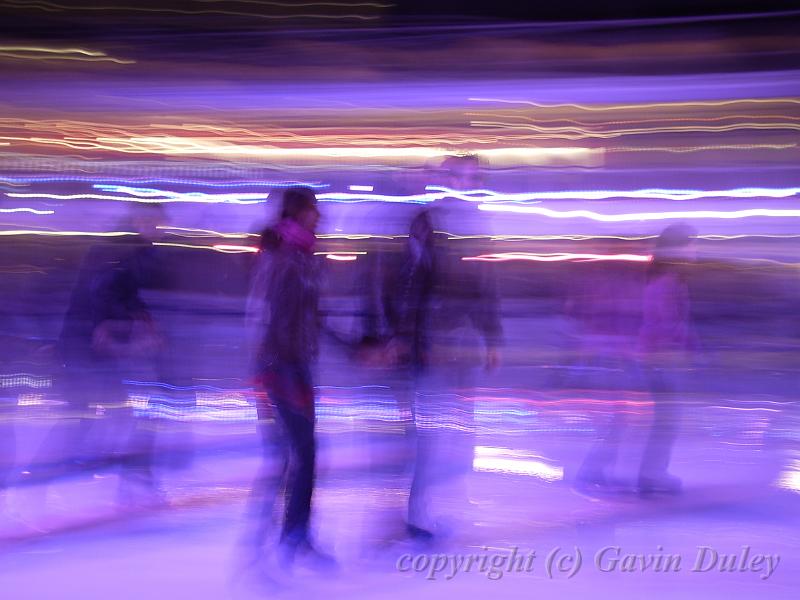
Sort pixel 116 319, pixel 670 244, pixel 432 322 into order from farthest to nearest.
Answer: pixel 670 244 → pixel 116 319 → pixel 432 322

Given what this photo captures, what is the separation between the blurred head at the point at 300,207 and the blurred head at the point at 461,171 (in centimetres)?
61

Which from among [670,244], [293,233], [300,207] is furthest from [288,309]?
[670,244]

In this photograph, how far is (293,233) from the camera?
11.4ft

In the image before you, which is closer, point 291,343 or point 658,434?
point 291,343

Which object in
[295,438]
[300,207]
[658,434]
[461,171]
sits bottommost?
[658,434]

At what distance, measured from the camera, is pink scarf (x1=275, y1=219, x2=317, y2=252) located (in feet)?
11.4

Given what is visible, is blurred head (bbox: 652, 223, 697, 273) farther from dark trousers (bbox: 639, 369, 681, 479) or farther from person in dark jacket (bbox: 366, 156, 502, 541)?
person in dark jacket (bbox: 366, 156, 502, 541)

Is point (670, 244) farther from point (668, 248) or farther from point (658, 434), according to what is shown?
point (658, 434)

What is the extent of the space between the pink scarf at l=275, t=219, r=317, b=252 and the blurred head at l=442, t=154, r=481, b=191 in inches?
26.9

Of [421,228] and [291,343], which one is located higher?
[421,228]

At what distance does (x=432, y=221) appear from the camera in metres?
3.86

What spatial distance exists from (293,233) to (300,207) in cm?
10

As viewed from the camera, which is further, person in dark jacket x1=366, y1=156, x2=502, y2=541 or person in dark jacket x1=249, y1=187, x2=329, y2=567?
person in dark jacket x1=366, y1=156, x2=502, y2=541

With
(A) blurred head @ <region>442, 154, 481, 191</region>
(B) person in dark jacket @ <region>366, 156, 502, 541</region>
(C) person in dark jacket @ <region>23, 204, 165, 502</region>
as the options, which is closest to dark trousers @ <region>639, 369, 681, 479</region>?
(B) person in dark jacket @ <region>366, 156, 502, 541</region>
